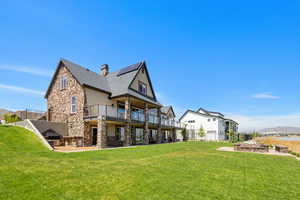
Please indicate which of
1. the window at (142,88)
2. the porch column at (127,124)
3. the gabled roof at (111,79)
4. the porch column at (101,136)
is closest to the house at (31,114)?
the gabled roof at (111,79)

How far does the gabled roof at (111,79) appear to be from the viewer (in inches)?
700

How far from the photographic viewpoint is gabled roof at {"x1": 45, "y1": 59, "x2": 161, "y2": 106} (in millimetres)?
17780

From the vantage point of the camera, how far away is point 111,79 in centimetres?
2291

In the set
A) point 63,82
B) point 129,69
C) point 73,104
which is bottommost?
point 73,104

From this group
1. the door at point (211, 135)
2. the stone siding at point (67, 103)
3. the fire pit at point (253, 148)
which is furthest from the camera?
the door at point (211, 135)

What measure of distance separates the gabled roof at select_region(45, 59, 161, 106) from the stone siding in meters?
0.65

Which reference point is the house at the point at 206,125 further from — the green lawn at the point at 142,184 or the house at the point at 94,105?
the green lawn at the point at 142,184

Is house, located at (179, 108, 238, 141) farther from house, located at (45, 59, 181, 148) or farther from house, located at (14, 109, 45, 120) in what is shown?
house, located at (14, 109, 45, 120)

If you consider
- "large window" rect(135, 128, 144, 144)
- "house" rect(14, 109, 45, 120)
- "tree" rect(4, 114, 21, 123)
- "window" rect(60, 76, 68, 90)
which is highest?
"window" rect(60, 76, 68, 90)

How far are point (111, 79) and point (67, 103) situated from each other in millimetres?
7087

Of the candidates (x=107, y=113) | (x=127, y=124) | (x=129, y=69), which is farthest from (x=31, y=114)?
(x=129, y=69)

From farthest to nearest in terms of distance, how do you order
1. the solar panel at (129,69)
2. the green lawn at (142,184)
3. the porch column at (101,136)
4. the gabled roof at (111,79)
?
1. the solar panel at (129,69)
2. the gabled roof at (111,79)
3. the porch column at (101,136)
4. the green lawn at (142,184)

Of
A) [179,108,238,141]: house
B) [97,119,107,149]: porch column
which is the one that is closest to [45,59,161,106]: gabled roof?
[97,119,107,149]: porch column

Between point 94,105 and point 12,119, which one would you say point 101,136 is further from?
point 12,119
